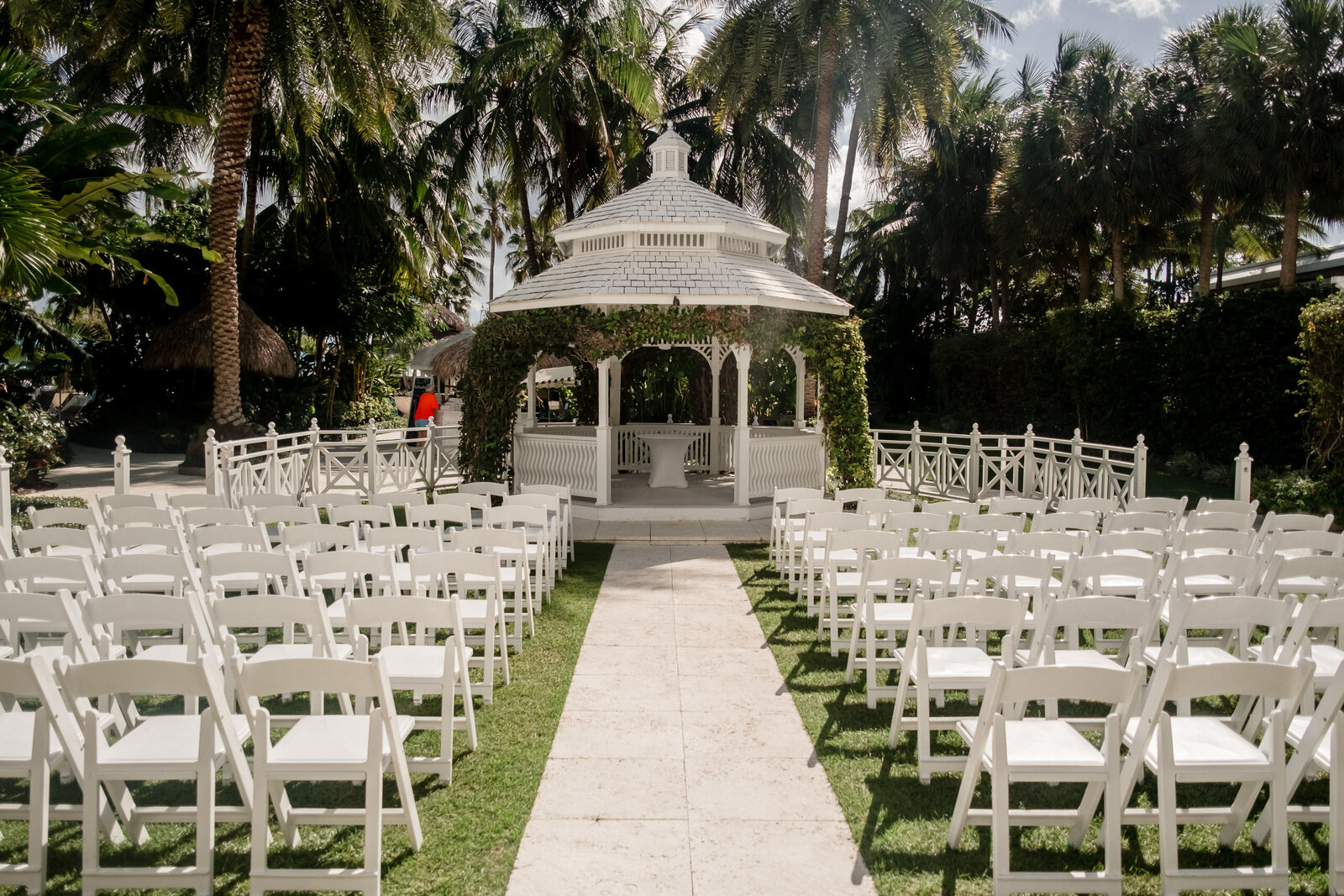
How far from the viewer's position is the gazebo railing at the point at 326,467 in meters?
13.0

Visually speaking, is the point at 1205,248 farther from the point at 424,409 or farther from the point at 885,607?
the point at 885,607

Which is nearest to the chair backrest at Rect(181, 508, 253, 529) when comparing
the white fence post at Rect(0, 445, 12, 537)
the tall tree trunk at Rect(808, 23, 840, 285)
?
the white fence post at Rect(0, 445, 12, 537)

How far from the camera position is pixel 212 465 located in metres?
12.6

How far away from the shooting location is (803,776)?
4.97m

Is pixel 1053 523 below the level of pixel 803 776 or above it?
above

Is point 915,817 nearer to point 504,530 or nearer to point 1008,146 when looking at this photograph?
point 504,530

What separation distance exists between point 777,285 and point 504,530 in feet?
28.7

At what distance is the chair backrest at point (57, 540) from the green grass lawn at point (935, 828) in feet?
17.5

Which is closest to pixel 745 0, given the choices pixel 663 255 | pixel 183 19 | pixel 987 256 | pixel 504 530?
pixel 663 255

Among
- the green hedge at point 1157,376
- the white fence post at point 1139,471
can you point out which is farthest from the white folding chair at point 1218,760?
the green hedge at point 1157,376

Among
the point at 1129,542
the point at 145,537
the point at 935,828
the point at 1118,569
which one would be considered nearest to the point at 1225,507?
the point at 1129,542

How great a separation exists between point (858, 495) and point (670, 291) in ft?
16.6

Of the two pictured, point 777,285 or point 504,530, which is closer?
point 504,530

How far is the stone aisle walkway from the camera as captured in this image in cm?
396
